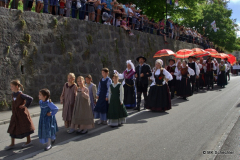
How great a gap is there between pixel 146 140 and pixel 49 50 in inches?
269

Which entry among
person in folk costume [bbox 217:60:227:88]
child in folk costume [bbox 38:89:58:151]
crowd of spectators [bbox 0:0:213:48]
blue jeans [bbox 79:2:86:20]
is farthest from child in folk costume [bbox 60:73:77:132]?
person in folk costume [bbox 217:60:227:88]

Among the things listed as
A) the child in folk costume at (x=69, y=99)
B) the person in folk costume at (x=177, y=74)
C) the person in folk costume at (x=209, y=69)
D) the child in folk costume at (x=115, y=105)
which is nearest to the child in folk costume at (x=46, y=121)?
the child in folk costume at (x=69, y=99)

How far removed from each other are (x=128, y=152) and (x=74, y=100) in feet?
7.11

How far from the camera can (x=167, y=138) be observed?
6.09 meters

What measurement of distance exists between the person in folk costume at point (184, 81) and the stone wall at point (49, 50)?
13.3 ft

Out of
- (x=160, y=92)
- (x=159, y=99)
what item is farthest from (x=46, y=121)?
(x=160, y=92)

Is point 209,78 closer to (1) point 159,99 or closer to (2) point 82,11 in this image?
(1) point 159,99

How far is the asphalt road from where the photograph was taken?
506 centimetres

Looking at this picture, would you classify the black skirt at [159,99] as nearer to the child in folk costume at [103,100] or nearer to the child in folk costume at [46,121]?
the child in folk costume at [103,100]

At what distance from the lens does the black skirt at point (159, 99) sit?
946cm

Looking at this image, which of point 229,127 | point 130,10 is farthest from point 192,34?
point 229,127

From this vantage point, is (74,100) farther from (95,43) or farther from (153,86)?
(95,43)

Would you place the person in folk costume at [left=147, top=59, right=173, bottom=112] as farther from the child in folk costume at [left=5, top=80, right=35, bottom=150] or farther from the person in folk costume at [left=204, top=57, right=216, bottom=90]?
the person in folk costume at [left=204, top=57, right=216, bottom=90]

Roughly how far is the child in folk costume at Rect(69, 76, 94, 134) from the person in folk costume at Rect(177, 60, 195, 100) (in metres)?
6.98
